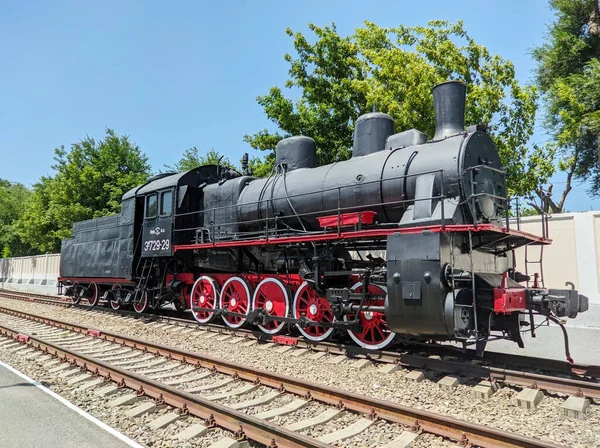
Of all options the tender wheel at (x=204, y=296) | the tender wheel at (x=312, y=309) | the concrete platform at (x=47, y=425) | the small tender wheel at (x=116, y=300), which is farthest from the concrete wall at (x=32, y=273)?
the concrete platform at (x=47, y=425)

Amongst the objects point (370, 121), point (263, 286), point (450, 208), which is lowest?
point (263, 286)

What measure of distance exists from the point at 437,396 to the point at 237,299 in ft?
18.0

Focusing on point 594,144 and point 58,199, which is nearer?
point 594,144

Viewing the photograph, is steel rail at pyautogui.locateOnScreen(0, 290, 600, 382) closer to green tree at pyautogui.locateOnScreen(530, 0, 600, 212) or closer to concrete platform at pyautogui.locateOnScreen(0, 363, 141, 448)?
concrete platform at pyautogui.locateOnScreen(0, 363, 141, 448)

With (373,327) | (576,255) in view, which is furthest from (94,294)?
(576,255)

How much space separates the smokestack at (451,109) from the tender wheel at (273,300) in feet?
13.4

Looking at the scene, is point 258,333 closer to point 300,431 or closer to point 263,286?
point 263,286

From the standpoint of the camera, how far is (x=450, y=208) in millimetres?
6316

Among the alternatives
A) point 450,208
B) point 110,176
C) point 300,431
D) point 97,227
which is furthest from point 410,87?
point 110,176

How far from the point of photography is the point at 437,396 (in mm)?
5270

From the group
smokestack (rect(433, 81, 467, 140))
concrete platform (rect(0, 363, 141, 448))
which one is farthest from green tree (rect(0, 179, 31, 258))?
smokestack (rect(433, 81, 467, 140))

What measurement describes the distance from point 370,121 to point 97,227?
1001 cm

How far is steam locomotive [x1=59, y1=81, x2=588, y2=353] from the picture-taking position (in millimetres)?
5969

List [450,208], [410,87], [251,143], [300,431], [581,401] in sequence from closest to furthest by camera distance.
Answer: [300,431] < [581,401] < [450,208] < [410,87] < [251,143]
